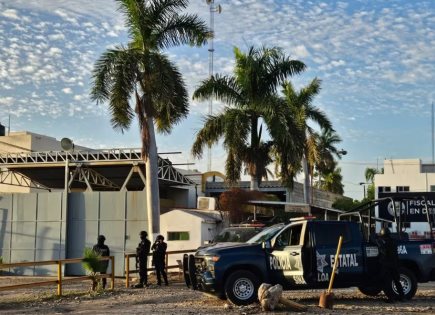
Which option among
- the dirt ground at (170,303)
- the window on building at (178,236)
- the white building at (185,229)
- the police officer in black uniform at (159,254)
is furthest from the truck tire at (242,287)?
the window on building at (178,236)

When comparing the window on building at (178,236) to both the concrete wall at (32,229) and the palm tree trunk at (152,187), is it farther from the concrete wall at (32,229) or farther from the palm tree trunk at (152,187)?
the concrete wall at (32,229)

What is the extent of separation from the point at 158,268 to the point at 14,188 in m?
27.6

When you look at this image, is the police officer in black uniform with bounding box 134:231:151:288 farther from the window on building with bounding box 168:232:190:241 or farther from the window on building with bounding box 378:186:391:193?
the window on building with bounding box 378:186:391:193

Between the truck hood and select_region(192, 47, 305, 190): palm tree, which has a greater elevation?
select_region(192, 47, 305, 190): palm tree

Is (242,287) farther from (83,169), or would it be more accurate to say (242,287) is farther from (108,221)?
(83,169)

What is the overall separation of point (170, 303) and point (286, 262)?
2.76 m

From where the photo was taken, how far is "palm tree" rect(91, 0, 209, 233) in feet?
71.0

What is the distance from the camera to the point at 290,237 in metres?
13.5

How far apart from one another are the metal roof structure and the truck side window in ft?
57.8

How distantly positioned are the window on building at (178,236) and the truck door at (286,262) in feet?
39.8

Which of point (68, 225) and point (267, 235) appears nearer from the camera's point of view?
point (267, 235)

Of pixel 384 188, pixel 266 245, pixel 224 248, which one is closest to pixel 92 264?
pixel 224 248

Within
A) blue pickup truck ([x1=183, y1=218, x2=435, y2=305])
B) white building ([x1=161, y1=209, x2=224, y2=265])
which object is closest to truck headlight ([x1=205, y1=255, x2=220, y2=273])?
blue pickup truck ([x1=183, y1=218, x2=435, y2=305])

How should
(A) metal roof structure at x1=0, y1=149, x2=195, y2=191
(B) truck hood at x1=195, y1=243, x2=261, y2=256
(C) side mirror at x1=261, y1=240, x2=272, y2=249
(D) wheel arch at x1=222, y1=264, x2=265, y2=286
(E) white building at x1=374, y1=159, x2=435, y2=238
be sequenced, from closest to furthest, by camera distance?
(D) wheel arch at x1=222, y1=264, x2=265, y2=286
(B) truck hood at x1=195, y1=243, x2=261, y2=256
(C) side mirror at x1=261, y1=240, x2=272, y2=249
(A) metal roof structure at x1=0, y1=149, x2=195, y2=191
(E) white building at x1=374, y1=159, x2=435, y2=238
